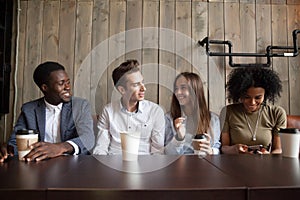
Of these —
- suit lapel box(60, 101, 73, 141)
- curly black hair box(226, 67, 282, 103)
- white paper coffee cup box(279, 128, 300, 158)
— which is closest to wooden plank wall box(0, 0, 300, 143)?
curly black hair box(226, 67, 282, 103)

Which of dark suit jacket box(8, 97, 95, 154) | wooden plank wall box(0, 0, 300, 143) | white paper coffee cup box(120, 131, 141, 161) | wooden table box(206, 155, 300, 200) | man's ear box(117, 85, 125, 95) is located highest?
wooden plank wall box(0, 0, 300, 143)

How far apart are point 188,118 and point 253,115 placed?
0.44 meters

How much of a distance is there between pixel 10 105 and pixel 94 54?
2.51 ft

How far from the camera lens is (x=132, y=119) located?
1.83m

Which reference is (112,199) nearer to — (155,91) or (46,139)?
(46,139)

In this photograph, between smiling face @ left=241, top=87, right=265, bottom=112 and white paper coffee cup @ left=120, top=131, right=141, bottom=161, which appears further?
smiling face @ left=241, top=87, right=265, bottom=112

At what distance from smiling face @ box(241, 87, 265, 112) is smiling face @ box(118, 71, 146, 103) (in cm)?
68

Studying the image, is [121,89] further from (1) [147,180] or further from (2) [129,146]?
(1) [147,180]

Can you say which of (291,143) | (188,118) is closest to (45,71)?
(188,118)

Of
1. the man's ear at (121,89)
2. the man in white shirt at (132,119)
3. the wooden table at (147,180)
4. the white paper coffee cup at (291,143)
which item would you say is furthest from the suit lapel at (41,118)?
the white paper coffee cup at (291,143)

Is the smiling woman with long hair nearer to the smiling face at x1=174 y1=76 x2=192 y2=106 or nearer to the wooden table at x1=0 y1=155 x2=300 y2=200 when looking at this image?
the smiling face at x1=174 y1=76 x2=192 y2=106

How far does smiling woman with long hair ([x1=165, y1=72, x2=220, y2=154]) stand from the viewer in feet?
5.58

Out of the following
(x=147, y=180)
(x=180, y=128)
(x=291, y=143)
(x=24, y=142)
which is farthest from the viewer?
(x=180, y=128)

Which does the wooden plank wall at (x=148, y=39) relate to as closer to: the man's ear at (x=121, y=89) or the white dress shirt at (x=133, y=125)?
the man's ear at (x=121, y=89)
